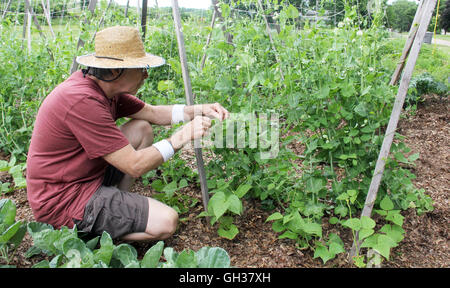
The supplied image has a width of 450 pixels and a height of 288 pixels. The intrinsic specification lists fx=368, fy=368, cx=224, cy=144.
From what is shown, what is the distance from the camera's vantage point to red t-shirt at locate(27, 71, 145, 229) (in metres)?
1.86

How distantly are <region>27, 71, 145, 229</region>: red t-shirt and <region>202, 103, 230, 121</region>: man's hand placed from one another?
50 cm

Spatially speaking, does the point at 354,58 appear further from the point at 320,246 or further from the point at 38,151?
the point at 38,151

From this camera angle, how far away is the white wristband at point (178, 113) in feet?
8.02

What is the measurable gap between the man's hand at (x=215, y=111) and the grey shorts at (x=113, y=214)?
2.06 ft

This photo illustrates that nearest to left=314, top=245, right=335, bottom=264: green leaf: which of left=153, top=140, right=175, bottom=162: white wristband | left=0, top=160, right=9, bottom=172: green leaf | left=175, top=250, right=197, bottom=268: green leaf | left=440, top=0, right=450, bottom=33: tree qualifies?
left=175, top=250, right=197, bottom=268: green leaf

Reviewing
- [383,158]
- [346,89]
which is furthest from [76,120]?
[383,158]

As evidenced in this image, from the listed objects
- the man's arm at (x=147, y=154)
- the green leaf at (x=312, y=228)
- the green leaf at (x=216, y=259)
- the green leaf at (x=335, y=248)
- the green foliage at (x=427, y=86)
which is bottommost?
the green leaf at (x=335, y=248)

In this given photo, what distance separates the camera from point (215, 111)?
2.11 meters

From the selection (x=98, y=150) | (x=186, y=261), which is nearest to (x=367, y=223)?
(x=186, y=261)

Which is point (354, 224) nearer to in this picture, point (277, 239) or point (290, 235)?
point (290, 235)

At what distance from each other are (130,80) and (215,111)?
1.64ft

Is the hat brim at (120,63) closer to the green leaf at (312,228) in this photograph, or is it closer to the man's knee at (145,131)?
the man's knee at (145,131)

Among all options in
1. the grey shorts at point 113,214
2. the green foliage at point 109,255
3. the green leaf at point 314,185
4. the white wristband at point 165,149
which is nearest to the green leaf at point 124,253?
the green foliage at point 109,255

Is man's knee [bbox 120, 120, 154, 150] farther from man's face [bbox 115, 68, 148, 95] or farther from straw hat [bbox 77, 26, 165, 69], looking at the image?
straw hat [bbox 77, 26, 165, 69]
